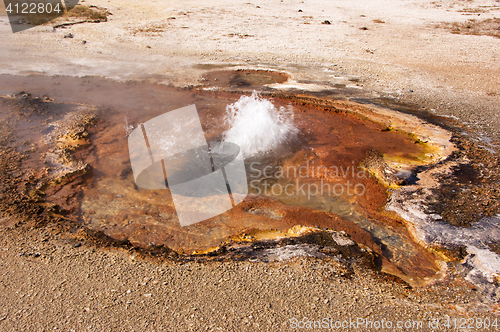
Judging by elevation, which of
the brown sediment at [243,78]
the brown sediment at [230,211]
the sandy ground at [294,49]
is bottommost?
the brown sediment at [230,211]

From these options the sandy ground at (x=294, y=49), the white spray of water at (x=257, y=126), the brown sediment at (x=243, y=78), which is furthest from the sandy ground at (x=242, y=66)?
the white spray of water at (x=257, y=126)

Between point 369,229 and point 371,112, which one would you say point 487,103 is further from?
point 369,229

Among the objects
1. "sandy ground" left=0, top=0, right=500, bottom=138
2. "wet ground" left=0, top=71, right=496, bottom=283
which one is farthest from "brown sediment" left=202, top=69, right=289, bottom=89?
"wet ground" left=0, top=71, right=496, bottom=283

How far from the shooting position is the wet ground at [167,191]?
3344mm

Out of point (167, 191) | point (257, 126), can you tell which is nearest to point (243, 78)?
point (257, 126)

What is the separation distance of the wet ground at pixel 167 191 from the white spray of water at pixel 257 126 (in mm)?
177

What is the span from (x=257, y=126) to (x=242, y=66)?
9.93 feet

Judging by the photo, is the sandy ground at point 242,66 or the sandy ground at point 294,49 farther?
the sandy ground at point 294,49

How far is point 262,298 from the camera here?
97.5 inches

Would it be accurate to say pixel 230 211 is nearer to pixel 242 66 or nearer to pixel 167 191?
pixel 167 191

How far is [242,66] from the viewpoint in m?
7.70

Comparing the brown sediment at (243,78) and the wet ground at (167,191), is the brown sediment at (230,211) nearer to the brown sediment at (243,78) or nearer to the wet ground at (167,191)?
the wet ground at (167,191)

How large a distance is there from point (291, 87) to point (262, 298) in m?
4.96

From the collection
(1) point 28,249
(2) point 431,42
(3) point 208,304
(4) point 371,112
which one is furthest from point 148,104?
(2) point 431,42
